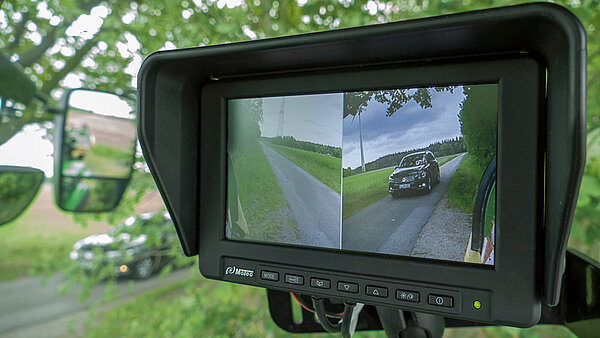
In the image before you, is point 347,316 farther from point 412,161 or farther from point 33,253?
point 33,253

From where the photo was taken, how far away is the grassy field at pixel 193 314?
157 centimetres

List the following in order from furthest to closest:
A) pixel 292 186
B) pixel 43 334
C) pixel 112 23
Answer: pixel 43 334
pixel 112 23
pixel 292 186

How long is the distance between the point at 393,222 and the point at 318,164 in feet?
0.50

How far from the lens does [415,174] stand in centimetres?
56

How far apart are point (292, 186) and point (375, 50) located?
0.26 meters

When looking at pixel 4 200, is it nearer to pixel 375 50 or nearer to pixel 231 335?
pixel 231 335

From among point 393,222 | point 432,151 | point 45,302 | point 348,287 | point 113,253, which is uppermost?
point 432,151

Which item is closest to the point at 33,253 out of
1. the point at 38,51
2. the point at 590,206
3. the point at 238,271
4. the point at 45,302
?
the point at 45,302

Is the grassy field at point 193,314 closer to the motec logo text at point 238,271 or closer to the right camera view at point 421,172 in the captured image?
the motec logo text at point 238,271

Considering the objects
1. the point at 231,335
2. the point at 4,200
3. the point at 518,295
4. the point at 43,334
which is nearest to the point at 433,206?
the point at 518,295

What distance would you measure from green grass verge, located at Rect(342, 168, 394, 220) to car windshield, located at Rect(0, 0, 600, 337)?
737mm

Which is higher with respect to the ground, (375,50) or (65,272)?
(375,50)

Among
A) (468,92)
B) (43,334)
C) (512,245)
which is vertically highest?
(468,92)

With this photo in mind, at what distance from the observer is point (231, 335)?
160cm
